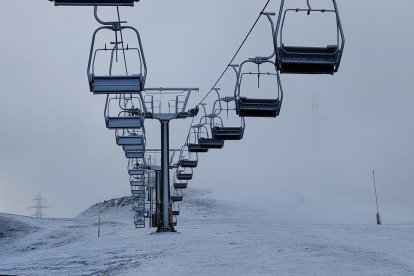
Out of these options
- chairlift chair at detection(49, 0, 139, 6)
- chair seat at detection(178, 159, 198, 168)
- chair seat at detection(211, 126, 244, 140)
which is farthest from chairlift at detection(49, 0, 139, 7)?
chair seat at detection(178, 159, 198, 168)

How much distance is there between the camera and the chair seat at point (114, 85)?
9.86 m

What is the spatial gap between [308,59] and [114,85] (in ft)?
11.1

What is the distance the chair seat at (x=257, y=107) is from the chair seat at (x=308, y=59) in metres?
2.38

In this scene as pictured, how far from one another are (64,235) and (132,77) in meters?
39.7

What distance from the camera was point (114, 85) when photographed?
392 inches

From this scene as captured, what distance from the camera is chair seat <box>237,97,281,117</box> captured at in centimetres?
1020

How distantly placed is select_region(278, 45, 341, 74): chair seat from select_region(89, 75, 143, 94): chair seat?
2.89 m

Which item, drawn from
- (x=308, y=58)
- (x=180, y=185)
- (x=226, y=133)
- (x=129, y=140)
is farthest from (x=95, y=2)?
(x=180, y=185)

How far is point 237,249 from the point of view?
49.9 ft

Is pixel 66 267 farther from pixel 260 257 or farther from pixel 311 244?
pixel 311 244

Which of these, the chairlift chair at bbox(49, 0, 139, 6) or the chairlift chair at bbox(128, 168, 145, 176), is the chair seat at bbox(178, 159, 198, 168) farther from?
the chairlift chair at bbox(49, 0, 139, 6)

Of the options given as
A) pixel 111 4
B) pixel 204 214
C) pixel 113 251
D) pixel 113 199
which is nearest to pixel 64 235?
pixel 204 214

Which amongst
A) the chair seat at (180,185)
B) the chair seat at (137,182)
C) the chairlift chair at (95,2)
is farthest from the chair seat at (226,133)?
the chair seat at (137,182)

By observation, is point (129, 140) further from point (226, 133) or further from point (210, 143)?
point (226, 133)
